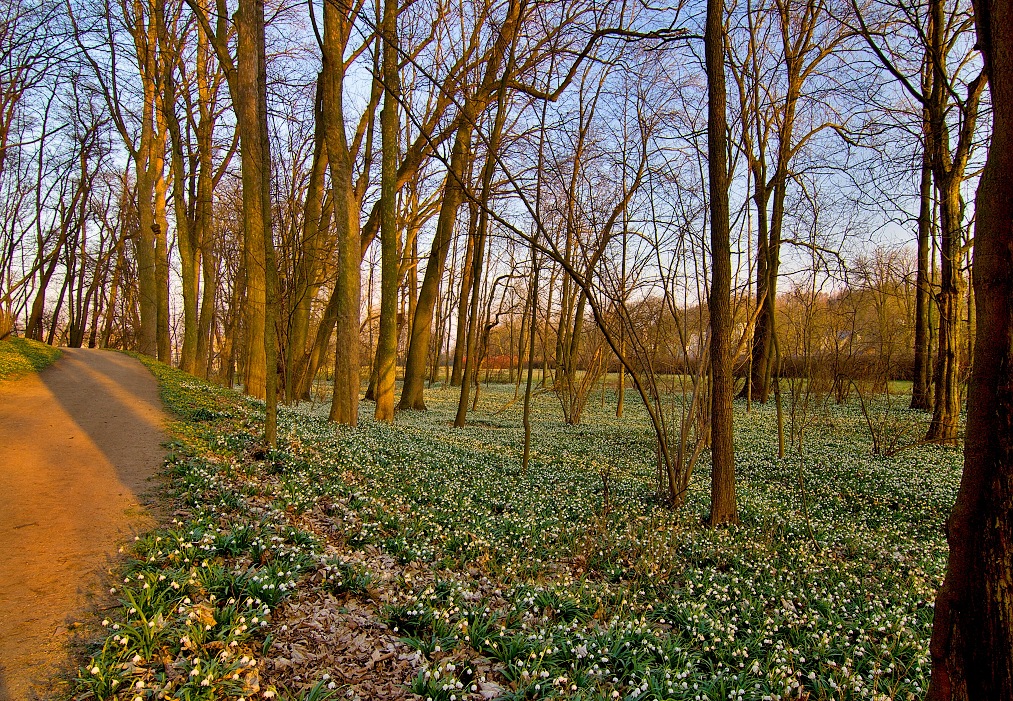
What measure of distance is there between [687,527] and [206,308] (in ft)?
72.0

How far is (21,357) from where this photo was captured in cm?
1347

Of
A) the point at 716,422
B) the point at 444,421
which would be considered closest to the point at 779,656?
the point at 716,422

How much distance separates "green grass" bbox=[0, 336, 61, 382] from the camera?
1204cm

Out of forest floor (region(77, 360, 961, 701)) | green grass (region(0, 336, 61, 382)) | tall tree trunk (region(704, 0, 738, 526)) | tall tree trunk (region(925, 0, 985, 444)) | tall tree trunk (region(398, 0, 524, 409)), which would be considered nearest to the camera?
forest floor (region(77, 360, 961, 701))

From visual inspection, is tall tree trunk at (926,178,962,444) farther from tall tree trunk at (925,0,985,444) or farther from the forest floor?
the forest floor

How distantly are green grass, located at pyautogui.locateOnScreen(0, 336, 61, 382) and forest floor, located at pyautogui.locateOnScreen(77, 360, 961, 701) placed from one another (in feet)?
18.2

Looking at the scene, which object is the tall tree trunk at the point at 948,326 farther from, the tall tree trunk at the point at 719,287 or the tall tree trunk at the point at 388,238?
the tall tree trunk at the point at 388,238

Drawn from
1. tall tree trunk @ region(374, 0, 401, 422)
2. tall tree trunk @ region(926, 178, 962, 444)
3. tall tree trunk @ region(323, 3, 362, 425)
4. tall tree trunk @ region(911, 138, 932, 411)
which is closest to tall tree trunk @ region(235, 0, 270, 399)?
tall tree trunk @ region(323, 3, 362, 425)

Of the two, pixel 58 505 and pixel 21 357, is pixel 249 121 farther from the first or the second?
pixel 21 357

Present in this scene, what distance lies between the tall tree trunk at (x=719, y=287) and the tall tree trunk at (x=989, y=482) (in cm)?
440

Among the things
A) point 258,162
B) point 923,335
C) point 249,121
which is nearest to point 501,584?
point 258,162

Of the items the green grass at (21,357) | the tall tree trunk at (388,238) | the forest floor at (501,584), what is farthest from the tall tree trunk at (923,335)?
the green grass at (21,357)

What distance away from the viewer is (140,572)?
13.7 feet

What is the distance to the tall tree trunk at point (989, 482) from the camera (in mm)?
2611
